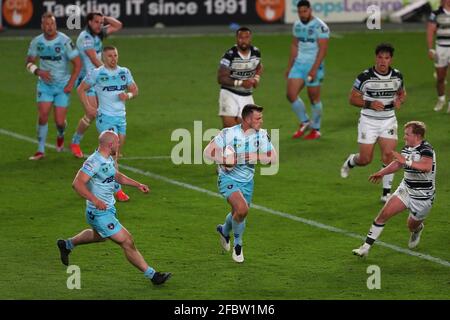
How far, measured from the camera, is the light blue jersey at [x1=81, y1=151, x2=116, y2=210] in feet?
48.1

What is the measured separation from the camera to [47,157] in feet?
74.9

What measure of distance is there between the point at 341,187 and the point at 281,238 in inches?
135


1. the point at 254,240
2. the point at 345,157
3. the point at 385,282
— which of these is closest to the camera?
the point at 385,282

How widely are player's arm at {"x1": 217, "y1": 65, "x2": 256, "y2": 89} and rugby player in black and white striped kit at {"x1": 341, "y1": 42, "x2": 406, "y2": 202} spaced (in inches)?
95.4

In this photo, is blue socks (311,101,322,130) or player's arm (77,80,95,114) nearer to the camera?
player's arm (77,80,95,114)

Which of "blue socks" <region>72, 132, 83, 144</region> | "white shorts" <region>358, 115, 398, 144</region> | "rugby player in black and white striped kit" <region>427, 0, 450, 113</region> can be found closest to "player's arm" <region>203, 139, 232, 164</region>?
"white shorts" <region>358, 115, 398, 144</region>

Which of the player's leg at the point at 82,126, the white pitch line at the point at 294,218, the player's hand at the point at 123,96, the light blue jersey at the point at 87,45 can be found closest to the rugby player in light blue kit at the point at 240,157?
the white pitch line at the point at 294,218

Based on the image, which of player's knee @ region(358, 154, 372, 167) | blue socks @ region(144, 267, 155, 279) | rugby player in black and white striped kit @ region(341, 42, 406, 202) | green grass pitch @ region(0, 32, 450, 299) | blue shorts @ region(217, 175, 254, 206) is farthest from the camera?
player's knee @ region(358, 154, 372, 167)

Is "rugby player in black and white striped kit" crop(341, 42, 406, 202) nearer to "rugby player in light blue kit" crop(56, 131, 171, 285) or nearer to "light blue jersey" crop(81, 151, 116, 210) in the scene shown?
"rugby player in light blue kit" crop(56, 131, 171, 285)

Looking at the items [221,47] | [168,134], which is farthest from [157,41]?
[168,134]

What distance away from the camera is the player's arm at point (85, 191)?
1448cm

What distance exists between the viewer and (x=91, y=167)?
14648mm

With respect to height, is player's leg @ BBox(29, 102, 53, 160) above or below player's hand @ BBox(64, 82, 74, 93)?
below
